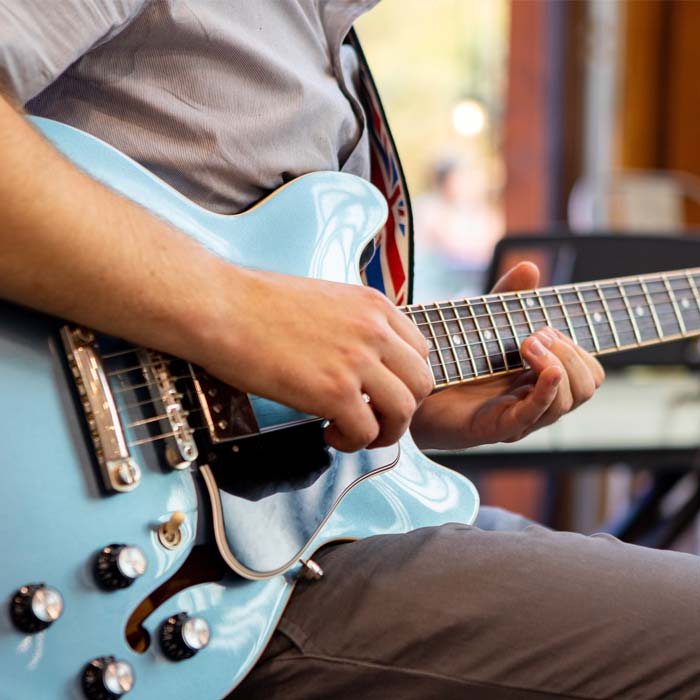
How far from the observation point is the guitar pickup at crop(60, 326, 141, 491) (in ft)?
1.99

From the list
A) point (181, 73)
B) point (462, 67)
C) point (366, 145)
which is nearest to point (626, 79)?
point (462, 67)

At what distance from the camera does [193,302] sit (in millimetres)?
625

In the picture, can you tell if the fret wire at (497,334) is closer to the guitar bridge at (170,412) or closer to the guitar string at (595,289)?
the guitar string at (595,289)

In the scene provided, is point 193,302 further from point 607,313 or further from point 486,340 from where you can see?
point 607,313

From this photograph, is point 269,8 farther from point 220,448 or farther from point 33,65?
point 220,448

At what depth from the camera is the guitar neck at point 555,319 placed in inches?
33.2

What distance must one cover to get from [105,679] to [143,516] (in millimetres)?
104

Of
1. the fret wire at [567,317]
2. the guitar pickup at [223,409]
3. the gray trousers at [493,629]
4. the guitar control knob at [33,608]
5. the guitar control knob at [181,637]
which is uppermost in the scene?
the guitar pickup at [223,409]

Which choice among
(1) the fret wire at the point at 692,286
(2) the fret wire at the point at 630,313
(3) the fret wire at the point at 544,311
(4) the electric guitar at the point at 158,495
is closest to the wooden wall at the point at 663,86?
(1) the fret wire at the point at 692,286

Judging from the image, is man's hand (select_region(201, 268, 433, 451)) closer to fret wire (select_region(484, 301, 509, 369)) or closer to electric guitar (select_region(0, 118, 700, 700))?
electric guitar (select_region(0, 118, 700, 700))

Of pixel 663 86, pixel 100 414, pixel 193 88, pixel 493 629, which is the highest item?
pixel 663 86

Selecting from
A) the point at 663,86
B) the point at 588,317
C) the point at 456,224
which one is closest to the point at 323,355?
the point at 588,317

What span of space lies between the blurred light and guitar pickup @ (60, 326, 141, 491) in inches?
124

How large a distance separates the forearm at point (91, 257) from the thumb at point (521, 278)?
0.41 metres
